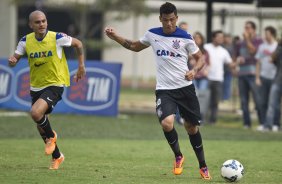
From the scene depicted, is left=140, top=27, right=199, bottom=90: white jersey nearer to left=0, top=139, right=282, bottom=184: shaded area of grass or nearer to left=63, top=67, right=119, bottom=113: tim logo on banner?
left=0, top=139, right=282, bottom=184: shaded area of grass

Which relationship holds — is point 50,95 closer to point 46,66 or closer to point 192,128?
point 46,66

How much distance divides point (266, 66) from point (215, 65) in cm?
150

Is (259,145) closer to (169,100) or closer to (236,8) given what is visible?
(169,100)

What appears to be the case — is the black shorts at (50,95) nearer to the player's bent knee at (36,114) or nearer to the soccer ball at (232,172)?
the player's bent knee at (36,114)

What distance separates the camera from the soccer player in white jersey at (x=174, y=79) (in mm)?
12203

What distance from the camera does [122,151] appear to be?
1634 cm

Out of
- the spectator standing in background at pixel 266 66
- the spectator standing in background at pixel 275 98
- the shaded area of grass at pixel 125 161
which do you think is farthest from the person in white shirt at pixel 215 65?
the shaded area of grass at pixel 125 161

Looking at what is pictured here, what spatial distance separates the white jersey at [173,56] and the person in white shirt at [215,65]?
10.4 meters

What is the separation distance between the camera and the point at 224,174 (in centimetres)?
1170

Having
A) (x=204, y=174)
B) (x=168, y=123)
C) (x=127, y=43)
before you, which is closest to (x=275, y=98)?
(x=127, y=43)

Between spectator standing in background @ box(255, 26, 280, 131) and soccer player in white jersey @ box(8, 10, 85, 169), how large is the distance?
9.22 metres

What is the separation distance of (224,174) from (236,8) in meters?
30.0

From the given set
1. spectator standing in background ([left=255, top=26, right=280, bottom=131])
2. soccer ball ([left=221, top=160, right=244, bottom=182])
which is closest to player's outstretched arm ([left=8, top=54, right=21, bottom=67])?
soccer ball ([left=221, top=160, right=244, bottom=182])

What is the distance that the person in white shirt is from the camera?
2275 centimetres
